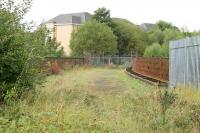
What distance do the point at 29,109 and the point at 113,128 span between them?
6.53 feet

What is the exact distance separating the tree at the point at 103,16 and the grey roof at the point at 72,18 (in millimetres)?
14957

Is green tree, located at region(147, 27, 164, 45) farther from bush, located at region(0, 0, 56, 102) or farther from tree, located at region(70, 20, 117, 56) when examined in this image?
bush, located at region(0, 0, 56, 102)

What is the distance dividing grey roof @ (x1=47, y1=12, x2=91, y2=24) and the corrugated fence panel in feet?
241

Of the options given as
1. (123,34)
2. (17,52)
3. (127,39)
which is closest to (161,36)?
(127,39)

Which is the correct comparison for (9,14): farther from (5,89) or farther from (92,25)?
(92,25)

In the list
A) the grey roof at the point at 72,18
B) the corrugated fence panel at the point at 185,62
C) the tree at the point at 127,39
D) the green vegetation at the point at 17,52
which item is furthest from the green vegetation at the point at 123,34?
the green vegetation at the point at 17,52

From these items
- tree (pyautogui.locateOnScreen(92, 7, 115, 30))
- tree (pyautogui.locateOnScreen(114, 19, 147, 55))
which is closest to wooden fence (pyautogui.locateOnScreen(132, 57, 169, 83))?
tree (pyautogui.locateOnScreen(92, 7, 115, 30))

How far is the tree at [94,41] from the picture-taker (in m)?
67.4

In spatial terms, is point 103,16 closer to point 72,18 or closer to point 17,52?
point 72,18

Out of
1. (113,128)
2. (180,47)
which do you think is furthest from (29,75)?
(180,47)

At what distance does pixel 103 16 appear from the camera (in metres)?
78.2

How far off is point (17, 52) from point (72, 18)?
82.8 metres

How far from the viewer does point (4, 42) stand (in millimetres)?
11031

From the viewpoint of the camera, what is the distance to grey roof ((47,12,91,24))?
93.5 m
